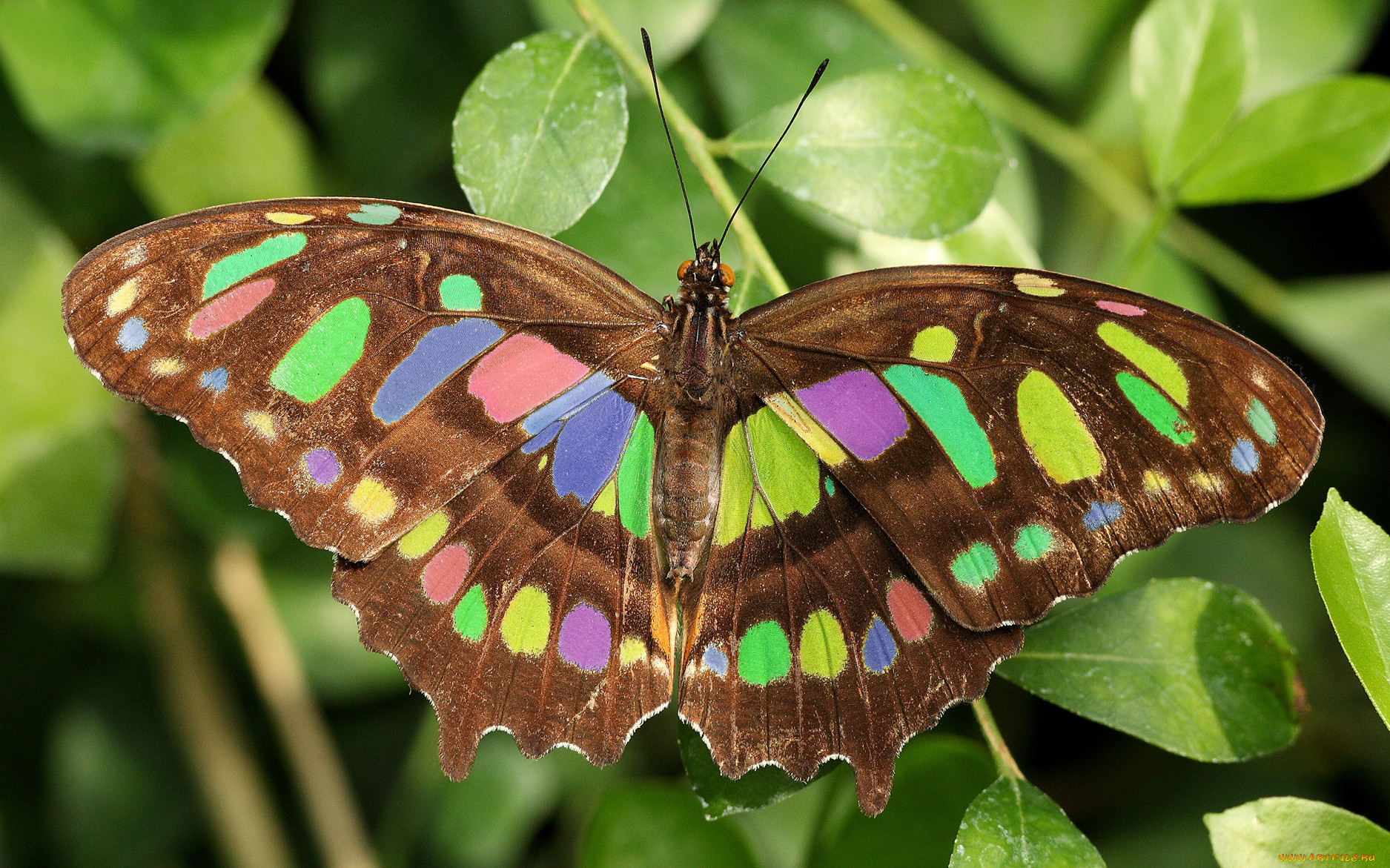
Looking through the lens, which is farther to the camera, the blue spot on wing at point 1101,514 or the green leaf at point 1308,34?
the green leaf at point 1308,34

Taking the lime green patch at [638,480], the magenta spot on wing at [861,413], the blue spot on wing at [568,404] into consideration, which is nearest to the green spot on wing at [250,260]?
the blue spot on wing at [568,404]

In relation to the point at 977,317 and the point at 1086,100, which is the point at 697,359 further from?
the point at 1086,100

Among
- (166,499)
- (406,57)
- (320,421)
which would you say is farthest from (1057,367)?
(166,499)

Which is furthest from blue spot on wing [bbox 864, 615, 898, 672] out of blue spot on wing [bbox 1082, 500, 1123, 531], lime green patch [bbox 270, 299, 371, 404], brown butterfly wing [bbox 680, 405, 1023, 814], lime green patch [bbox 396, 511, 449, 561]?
lime green patch [bbox 270, 299, 371, 404]

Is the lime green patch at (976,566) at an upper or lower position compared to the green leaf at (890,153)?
lower

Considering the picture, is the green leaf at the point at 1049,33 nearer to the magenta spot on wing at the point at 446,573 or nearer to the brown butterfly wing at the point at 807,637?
the brown butterfly wing at the point at 807,637

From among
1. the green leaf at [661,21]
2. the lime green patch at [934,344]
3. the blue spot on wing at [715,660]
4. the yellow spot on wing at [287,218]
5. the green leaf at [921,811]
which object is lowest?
the green leaf at [921,811]
